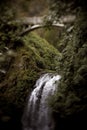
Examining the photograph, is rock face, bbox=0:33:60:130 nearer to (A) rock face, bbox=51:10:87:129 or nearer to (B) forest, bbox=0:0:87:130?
(B) forest, bbox=0:0:87:130

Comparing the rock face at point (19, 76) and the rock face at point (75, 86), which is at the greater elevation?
the rock face at point (19, 76)

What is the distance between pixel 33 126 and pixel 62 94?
2783 millimetres

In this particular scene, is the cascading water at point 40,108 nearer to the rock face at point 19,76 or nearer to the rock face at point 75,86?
the rock face at point 19,76

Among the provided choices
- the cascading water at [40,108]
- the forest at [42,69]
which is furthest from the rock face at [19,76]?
the cascading water at [40,108]

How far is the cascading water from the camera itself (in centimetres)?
1287

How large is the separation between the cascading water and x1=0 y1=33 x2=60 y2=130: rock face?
421 millimetres

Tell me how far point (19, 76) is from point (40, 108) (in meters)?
2.28

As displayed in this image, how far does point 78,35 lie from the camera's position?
38.5 feet

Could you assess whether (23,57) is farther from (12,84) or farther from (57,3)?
(57,3)

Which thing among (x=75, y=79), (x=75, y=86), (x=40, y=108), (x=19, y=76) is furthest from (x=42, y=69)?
(x=75, y=79)

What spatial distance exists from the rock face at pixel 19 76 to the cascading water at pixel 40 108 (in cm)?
42

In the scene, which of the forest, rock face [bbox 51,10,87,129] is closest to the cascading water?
the forest

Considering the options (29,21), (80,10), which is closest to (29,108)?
(29,21)

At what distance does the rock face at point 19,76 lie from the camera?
1374cm
